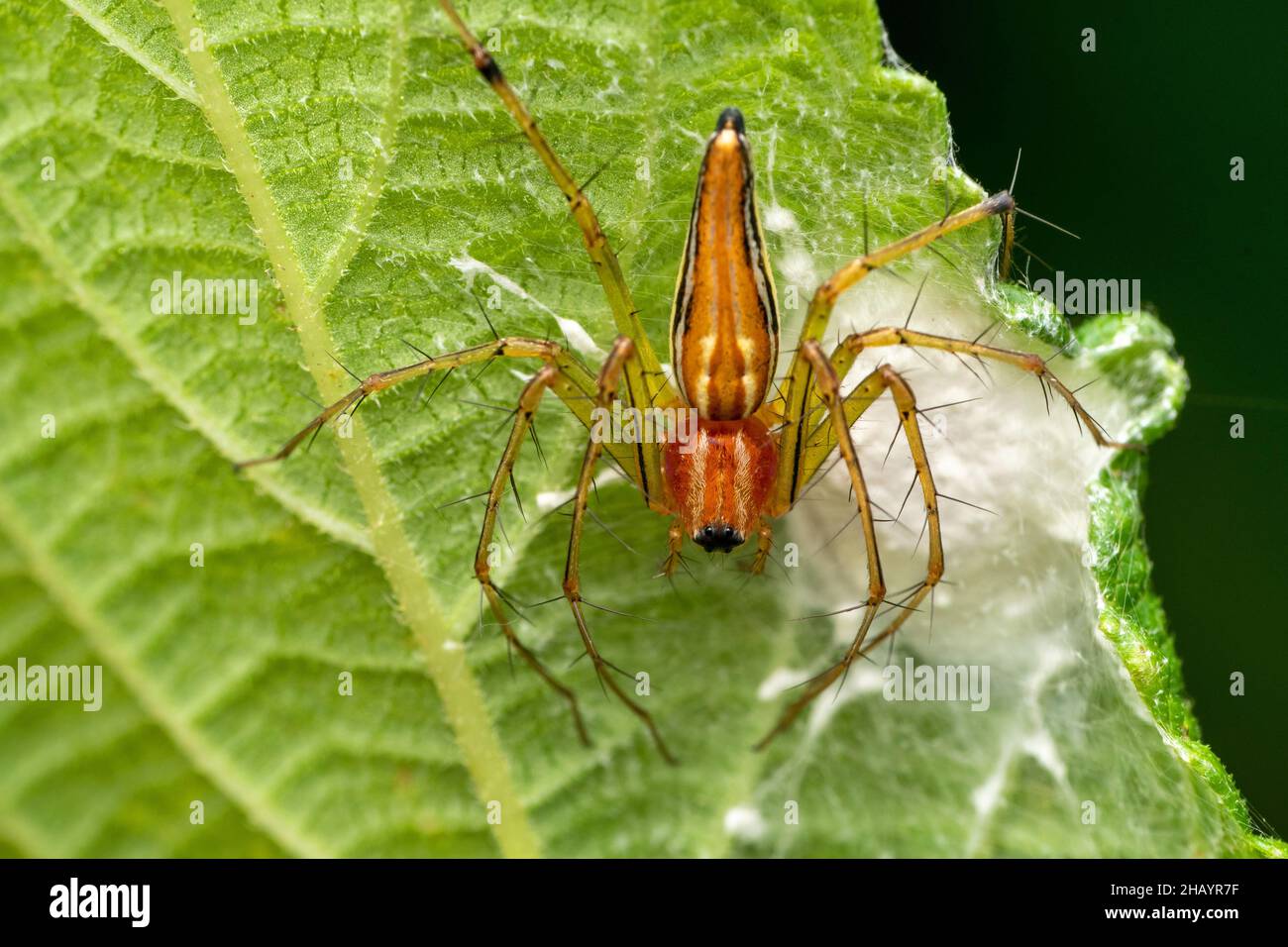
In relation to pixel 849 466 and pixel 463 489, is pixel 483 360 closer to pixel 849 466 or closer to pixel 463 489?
pixel 463 489

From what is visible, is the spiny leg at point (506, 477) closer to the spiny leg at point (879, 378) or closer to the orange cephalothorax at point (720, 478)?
the orange cephalothorax at point (720, 478)

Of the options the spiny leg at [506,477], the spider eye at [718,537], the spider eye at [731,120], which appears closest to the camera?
the spider eye at [731,120]

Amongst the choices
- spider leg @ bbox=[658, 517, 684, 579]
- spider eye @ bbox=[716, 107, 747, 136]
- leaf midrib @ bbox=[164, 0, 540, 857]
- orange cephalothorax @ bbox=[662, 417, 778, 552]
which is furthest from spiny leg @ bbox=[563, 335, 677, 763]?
spider eye @ bbox=[716, 107, 747, 136]

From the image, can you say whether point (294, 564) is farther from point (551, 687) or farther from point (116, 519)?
point (551, 687)

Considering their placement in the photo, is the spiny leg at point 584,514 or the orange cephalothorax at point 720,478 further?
the orange cephalothorax at point 720,478

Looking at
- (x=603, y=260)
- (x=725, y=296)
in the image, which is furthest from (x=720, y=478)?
(x=603, y=260)

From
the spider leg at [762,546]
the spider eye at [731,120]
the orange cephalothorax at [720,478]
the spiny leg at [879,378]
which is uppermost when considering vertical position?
the spider eye at [731,120]

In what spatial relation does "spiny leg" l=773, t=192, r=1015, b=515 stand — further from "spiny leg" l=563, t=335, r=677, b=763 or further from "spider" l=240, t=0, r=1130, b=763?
"spiny leg" l=563, t=335, r=677, b=763

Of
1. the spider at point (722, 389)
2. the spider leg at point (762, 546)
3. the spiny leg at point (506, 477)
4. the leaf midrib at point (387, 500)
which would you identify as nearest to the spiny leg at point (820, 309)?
the spider at point (722, 389)
